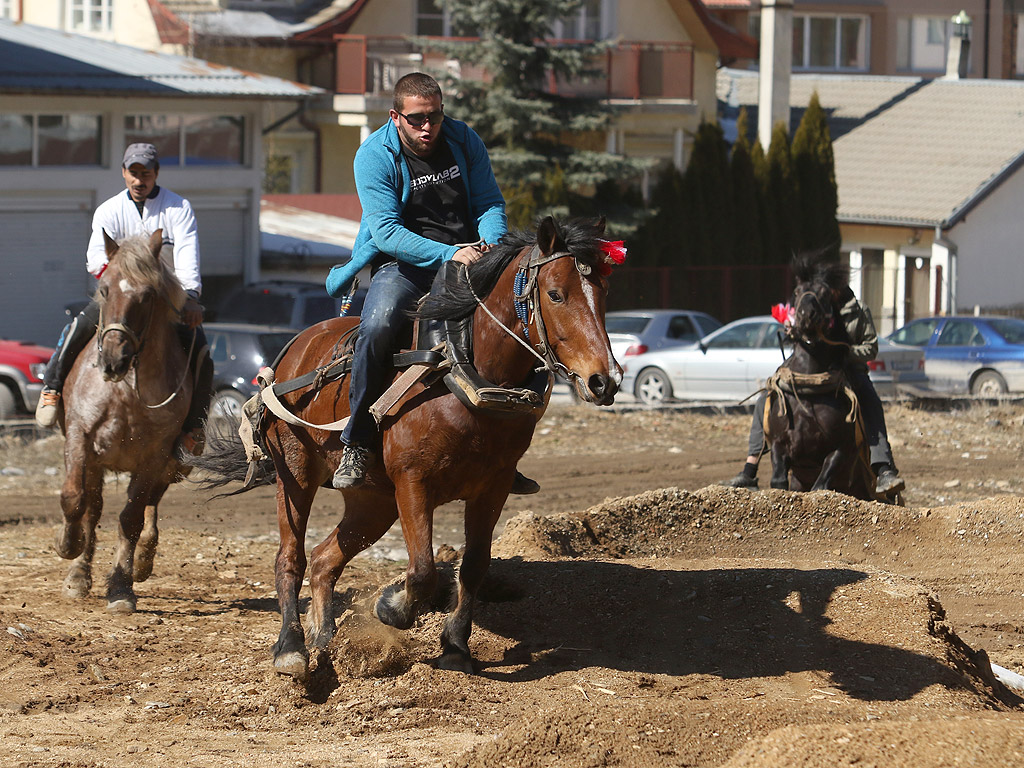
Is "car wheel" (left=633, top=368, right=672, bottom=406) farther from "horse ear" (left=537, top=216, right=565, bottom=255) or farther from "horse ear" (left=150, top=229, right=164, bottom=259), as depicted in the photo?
"horse ear" (left=537, top=216, right=565, bottom=255)

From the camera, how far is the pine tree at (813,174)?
34.4 meters

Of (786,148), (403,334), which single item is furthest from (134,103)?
(403,334)

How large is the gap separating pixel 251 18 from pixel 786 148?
1363cm

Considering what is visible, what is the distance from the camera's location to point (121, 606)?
9.06 meters

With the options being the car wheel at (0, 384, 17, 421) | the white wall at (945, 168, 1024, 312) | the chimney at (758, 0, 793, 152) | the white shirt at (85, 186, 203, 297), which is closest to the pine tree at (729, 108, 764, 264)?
the chimney at (758, 0, 793, 152)

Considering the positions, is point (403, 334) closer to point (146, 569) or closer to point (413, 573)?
point (413, 573)

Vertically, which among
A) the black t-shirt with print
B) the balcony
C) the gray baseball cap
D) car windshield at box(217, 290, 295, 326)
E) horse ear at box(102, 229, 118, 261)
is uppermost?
the balcony

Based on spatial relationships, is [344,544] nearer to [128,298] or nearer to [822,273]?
[128,298]

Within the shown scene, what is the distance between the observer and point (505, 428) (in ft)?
22.4

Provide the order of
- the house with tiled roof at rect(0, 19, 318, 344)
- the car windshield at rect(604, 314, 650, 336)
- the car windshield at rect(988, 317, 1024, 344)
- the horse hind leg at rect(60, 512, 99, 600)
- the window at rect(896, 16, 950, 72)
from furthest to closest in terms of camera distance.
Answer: the window at rect(896, 16, 950, 72) → the car windshield at rect(604, 314, 650, 336) → the car windshield at rect(988, 317, 1024, 344) → the house with tiled roof at rect(0, 19, 318, 344) → the horse hind leg at rect(60, 512, 99, 600)

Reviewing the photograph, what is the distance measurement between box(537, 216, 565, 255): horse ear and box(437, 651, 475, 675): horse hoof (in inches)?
88.0

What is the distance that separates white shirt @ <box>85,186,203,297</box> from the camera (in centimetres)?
965

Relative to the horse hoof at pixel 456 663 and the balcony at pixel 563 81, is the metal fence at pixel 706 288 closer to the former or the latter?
the balcony at pixel 563 81

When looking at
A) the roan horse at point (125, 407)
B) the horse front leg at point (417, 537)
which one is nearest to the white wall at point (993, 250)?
the roan horse at point (125, 407)
